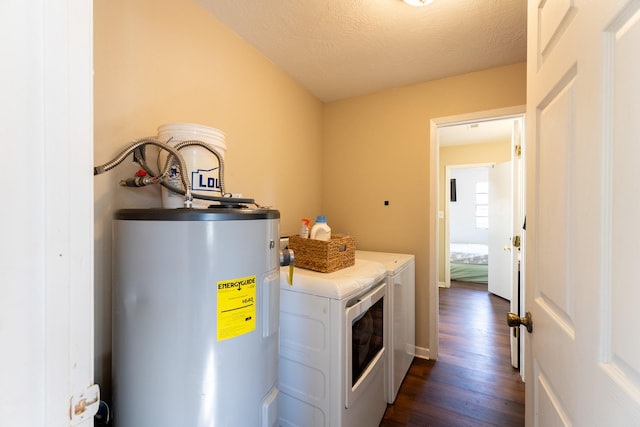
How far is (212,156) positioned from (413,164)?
181 centimetres

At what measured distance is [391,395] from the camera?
68.5 inches

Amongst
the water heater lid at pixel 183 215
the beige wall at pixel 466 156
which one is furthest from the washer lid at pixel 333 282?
the beige wall at pixel 466 156

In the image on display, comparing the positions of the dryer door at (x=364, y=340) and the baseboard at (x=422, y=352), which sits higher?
the dryer door at (x=364, y=340)

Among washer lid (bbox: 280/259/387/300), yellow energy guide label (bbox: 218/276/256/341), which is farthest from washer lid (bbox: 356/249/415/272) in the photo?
yellow energy guide label (bbox: 218/276/256/341)

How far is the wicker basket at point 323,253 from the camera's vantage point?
4.56 feet

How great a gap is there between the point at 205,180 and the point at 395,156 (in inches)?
72.7

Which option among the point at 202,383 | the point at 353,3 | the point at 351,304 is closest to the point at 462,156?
the point at 353,3

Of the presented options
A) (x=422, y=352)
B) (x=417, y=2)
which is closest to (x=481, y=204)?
(x=422, y=352)

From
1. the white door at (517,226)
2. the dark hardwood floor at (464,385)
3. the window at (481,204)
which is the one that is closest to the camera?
the dark hardwood floor at (464,385)

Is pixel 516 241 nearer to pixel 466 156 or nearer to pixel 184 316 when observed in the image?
pixel 184 316

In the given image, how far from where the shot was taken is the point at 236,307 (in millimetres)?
788
